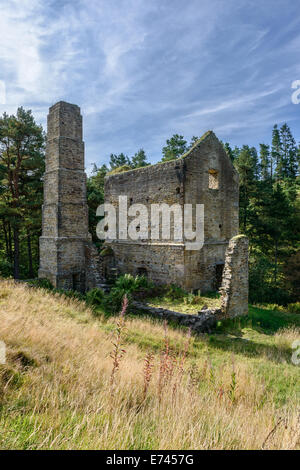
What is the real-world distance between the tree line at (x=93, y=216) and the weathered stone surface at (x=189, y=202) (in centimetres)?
482

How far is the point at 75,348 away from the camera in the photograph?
4742 mm

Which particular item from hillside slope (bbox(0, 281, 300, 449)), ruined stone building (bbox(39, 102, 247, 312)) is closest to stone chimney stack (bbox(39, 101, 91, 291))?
ruined stone building (bbox(39, 102, 247, 312))

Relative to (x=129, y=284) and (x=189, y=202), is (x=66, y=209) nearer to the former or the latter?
(x=129, y=284)

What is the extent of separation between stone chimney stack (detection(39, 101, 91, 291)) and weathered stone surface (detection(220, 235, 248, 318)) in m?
8.02

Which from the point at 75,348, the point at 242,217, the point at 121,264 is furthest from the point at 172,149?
the point at 75,348

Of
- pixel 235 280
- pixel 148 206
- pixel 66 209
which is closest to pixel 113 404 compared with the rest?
pixel 235 280

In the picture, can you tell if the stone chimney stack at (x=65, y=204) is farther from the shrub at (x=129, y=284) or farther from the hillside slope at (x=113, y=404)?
the hillside slope at (x=113, y=404)

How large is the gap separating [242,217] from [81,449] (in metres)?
27.1

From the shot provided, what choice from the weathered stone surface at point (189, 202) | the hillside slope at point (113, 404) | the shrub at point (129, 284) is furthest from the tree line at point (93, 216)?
the hillside slope at point (113, 404)

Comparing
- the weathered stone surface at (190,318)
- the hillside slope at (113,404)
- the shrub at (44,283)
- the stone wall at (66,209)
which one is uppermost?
the stone wall at (66,209)

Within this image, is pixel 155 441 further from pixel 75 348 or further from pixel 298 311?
pixel 298 311

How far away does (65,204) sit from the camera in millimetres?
14461

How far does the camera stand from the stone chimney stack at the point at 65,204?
46.8ft

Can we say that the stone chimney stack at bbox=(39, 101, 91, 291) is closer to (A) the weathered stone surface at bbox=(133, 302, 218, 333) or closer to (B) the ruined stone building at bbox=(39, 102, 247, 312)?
(B) the ruined stone building at bbox=(39, 102, 247, 312)
